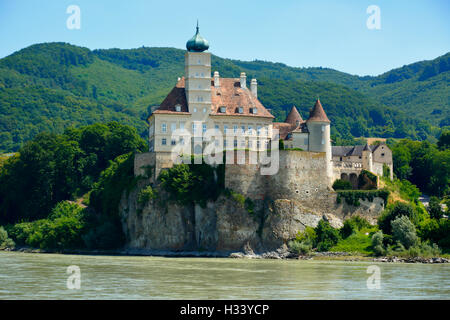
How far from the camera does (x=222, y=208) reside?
202ft

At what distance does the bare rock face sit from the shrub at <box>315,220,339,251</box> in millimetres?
899

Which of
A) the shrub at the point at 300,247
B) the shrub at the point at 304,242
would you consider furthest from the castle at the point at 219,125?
the shrub at the point at 300,247

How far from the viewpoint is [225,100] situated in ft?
229

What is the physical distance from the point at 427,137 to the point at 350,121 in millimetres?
18558

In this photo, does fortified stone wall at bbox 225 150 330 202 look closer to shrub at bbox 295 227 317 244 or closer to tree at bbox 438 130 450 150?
shrub at bbox 295 227 317 244

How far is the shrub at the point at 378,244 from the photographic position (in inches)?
2183

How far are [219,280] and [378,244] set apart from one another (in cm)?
2039

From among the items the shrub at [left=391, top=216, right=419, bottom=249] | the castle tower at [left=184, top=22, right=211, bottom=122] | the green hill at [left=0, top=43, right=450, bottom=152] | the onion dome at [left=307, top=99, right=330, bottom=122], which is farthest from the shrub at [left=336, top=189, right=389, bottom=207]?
the green hill at [left=0, top=43, right=450, bottom=152]

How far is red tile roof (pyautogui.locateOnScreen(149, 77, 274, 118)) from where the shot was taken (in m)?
67.6

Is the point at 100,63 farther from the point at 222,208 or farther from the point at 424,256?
the point at 424,256

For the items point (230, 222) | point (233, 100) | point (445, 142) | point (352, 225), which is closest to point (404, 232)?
point (352, 225)

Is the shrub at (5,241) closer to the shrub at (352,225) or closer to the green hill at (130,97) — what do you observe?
the shrub at (352,225)
